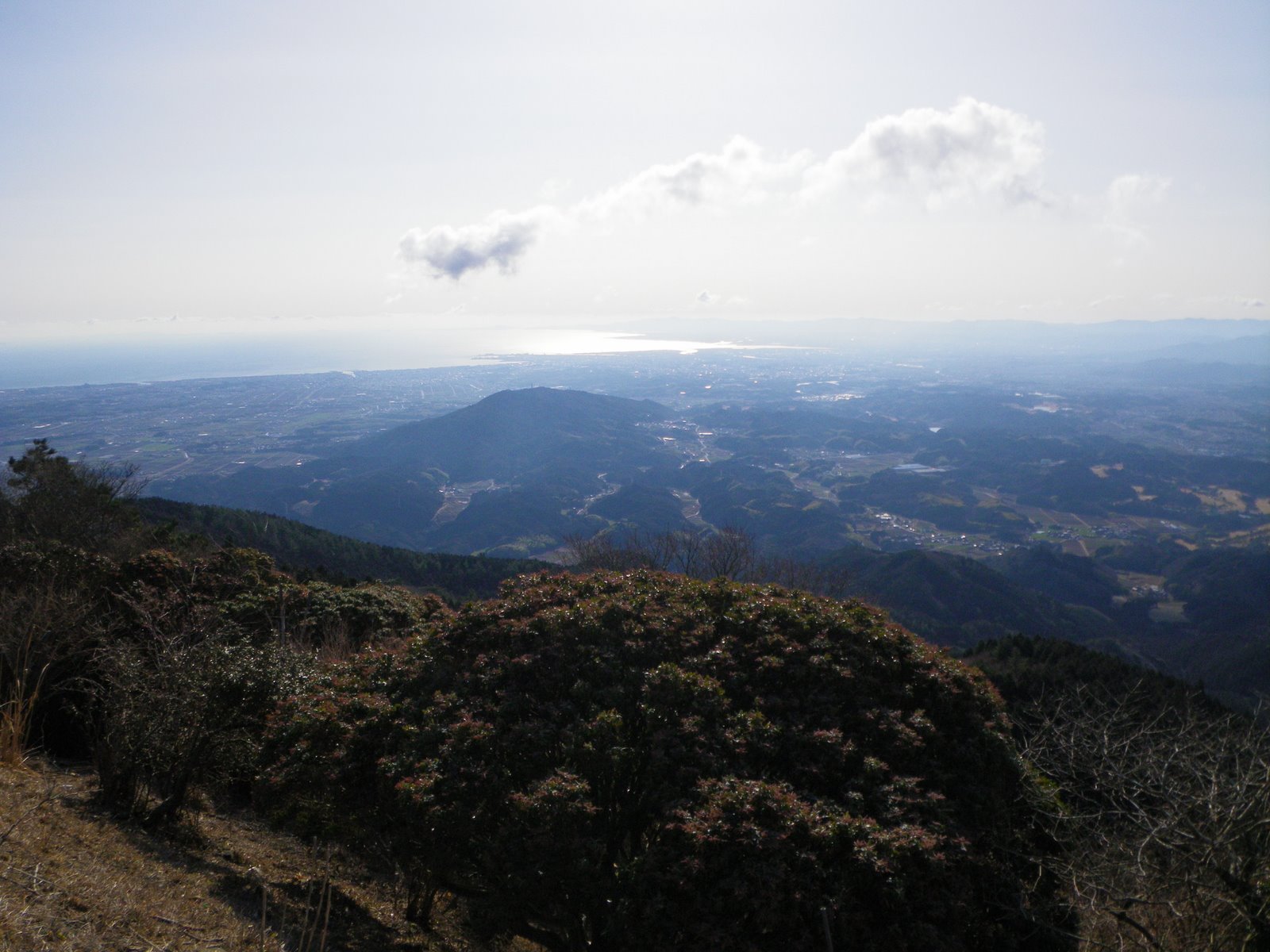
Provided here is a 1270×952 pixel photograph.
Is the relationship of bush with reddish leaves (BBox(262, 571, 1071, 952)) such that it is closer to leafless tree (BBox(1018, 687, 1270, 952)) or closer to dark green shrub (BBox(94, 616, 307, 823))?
leafless tree (BBox(1018, 687, 1270, 952))

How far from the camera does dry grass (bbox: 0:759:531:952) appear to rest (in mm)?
4348

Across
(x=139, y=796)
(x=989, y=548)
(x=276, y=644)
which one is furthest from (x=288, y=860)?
Result: (x=989, y=548)

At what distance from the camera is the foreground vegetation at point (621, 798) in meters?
4.59

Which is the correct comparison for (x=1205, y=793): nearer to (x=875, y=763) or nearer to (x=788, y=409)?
(x=875, y=763)

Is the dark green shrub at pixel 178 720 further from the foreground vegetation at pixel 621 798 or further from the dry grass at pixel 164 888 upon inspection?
the dry grass at pixel 164 888

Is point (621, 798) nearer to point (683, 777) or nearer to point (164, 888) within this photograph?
point (683, 777)

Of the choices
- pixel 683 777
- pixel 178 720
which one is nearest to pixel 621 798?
pixel 683 777

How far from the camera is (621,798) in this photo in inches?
210

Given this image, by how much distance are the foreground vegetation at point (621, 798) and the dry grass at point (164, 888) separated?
0.04 meters

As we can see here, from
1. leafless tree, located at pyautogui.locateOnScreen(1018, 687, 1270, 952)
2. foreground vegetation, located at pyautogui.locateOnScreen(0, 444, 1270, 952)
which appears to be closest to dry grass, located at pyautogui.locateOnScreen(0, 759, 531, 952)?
foreground vegetation, located at pyautogui.locateOnScreen(0, 444, 1270, 952)

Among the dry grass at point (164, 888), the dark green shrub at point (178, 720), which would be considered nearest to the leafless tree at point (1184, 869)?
the dry grass at point (164, 888)

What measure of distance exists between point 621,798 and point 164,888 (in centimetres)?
360

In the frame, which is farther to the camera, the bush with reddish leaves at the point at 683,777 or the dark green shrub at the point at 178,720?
the dark green shrub at the point at 178,720

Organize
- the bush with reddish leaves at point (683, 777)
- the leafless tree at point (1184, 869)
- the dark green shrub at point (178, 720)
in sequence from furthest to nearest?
the dark green shrub at point (178, 720) < the leafless tree at point (1184, 869) < the bush with reddish leaves at point (683, 777)
